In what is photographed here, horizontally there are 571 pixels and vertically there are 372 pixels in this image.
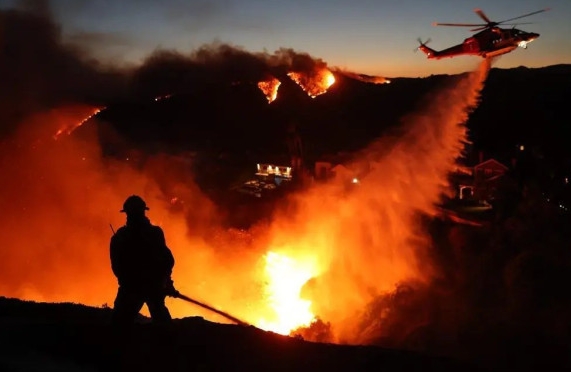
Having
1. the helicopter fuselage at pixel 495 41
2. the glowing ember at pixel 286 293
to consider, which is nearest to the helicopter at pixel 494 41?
the helicopter fuselage at pixel 495 41

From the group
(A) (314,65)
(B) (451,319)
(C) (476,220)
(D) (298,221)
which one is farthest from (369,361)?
(C) (476,220)

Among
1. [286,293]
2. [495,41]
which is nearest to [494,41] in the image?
[495,41]

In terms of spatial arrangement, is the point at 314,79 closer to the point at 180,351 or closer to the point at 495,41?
the point at 495,41

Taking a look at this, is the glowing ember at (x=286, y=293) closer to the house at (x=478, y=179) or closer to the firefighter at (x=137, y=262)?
the firefighter at (x=137, y=262)

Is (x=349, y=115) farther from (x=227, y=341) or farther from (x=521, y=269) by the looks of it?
(x=227, y=341)

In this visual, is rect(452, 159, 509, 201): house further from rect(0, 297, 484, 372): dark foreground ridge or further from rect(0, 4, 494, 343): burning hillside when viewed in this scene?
rect(0, 297, 484, 372): dark foreground ridge

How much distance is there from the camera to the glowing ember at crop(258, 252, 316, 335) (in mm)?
19359

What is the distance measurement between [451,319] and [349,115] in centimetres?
5035

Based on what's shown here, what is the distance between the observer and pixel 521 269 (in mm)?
19141

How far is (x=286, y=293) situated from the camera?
72.0ft

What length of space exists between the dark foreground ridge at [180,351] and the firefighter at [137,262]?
323 millimetres

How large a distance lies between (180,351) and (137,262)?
122 cm

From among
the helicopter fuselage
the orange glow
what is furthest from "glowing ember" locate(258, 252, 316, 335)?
the helicopter fuselage

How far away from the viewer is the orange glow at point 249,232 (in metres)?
18.6
